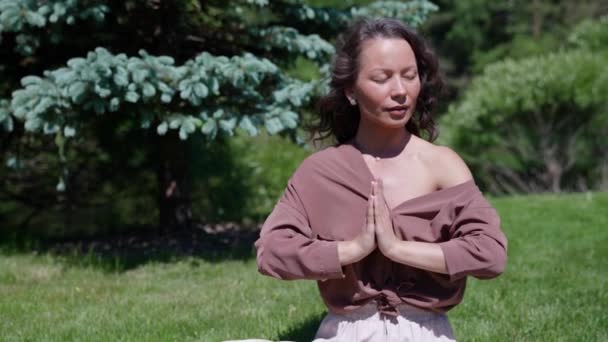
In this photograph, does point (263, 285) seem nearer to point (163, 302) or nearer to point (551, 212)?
point (163, 302)

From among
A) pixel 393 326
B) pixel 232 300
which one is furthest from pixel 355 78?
pixel 232 300

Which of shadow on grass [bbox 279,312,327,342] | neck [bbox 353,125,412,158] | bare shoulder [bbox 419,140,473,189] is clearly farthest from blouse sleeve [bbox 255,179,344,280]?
shadow on grass [bbox 279,312,327,342]

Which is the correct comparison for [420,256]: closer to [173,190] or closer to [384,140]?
[384,140]

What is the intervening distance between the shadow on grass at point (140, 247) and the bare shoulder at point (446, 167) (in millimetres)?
3485

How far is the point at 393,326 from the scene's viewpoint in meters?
2.35

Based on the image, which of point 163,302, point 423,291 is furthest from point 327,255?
point 163,302

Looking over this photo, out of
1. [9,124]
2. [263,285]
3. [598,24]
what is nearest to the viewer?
[263,285]

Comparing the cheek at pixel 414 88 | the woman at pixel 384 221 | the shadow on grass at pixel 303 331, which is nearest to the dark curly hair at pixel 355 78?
the woman at pixel 384 221

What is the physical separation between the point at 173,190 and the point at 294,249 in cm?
459

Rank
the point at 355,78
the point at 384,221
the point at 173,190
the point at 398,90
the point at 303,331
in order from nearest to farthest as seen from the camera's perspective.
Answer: the point at 384,221, the point at 398,90, the point at 355,78, the point at 303,331, the point at 173,190

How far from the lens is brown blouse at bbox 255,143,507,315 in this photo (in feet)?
7.25

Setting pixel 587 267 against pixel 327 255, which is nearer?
pixel 327 255

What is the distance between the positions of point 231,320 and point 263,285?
0.88 metres

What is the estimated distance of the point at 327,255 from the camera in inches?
86.7
